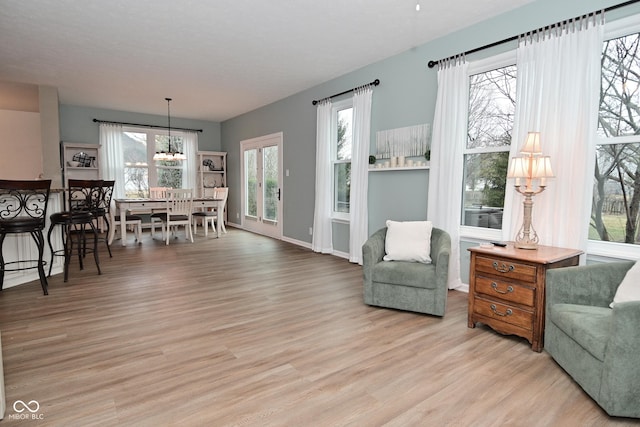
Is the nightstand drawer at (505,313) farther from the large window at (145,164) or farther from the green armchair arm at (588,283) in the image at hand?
the large window at (145,164)

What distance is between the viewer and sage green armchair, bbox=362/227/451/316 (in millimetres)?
2990

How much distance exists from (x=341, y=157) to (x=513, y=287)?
3.50m

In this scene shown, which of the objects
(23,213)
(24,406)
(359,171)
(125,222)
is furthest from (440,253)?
(125,222)

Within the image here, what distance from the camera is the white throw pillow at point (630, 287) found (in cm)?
202

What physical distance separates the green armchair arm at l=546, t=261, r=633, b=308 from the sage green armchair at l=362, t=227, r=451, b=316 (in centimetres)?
81

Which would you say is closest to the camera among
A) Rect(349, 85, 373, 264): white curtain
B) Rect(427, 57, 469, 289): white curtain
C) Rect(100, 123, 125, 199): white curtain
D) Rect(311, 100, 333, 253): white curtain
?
Rect(427, 57, 469, 289): white curtain

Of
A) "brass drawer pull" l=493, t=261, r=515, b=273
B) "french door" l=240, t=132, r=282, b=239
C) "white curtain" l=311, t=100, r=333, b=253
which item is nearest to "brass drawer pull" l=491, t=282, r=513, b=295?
"brass drawer pull" l=493, t=261, r=515, b=273

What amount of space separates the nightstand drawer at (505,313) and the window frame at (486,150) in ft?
3.39

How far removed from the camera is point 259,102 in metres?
7.28

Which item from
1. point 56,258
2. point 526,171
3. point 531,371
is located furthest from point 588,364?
point 56,258

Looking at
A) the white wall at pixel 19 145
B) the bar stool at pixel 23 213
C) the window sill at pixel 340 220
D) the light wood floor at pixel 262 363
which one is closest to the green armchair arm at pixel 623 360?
the light wood floor at pixel 262 363

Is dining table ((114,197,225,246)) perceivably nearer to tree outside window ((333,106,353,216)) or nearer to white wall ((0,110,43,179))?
tree outside window ((333,106,353,216))

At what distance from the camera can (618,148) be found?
2811 millimetres

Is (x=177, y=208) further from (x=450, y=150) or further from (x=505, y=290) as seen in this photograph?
(x=505, y=290)
